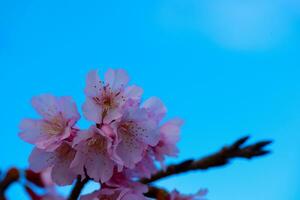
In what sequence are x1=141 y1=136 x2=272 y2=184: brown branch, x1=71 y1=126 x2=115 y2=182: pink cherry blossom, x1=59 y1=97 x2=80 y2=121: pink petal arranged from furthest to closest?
x1=141 y1=136 x2=272 y2=184: brown branch
x1=59 y1=97 x2=80 y2=121: pink petal
x1=71 y1=126 x2=115 y2=182: pink cherry blossom

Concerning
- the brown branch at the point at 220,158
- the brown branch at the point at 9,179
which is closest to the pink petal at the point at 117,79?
the brown branch at the point at 220,158

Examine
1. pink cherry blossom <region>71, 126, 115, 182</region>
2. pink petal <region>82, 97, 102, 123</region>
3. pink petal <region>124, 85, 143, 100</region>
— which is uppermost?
pink petal <region>124, 85, 143, 100</region>

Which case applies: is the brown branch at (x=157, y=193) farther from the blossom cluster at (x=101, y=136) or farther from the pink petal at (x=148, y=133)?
the pink petal at (x=148, y=133)

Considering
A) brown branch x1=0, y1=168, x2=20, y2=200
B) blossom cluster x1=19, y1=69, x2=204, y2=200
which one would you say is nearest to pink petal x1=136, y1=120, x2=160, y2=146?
blossom cluster x1=19, y1=69, x2=204, y2=200

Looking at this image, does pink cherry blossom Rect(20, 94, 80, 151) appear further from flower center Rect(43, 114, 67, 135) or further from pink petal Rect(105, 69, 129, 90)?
pink petal Rect(105, 69, 129, 90)

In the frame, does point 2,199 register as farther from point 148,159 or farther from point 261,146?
point 261,146

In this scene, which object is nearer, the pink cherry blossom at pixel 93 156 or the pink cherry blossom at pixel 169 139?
the pink cherry blossom at pixel 93 156

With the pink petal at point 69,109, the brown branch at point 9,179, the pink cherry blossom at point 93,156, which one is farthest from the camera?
the brown branch at point 9,179

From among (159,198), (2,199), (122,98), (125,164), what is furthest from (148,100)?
(2,199)
